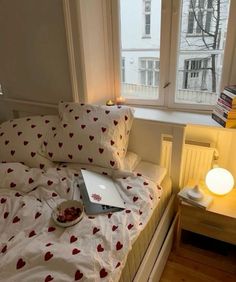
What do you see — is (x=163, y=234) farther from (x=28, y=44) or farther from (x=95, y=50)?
(x=28, y=44)

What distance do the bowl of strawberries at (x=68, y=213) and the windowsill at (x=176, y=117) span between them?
753 millimetres

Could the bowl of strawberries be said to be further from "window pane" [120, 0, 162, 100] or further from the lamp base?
"window pane" [120, 0, 162, 100]

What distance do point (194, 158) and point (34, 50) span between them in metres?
1.37

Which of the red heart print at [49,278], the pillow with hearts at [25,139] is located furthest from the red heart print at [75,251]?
the pillow with hearts at [25,139]

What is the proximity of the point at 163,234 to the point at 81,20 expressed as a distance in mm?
1408

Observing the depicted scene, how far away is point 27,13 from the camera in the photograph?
1.68m

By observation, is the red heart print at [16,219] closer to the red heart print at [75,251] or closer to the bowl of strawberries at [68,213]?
the bowl of strawberries at [68,213]

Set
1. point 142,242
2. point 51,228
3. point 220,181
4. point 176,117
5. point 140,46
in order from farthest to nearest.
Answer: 1. point 140,46
2. point 176,117
3. point 220,181
4. point 142,242
5. point 51,228

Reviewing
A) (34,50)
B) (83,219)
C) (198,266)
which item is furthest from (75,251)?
(34,50)

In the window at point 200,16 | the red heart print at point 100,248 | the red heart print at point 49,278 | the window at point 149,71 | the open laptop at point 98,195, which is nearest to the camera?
the red heart print at point 49,278

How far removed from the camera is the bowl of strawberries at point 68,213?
108cm

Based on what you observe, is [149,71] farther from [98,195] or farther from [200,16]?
[98,195]

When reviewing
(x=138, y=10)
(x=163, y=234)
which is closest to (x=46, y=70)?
(x=138, y=10)

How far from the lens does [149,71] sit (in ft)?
5.90
